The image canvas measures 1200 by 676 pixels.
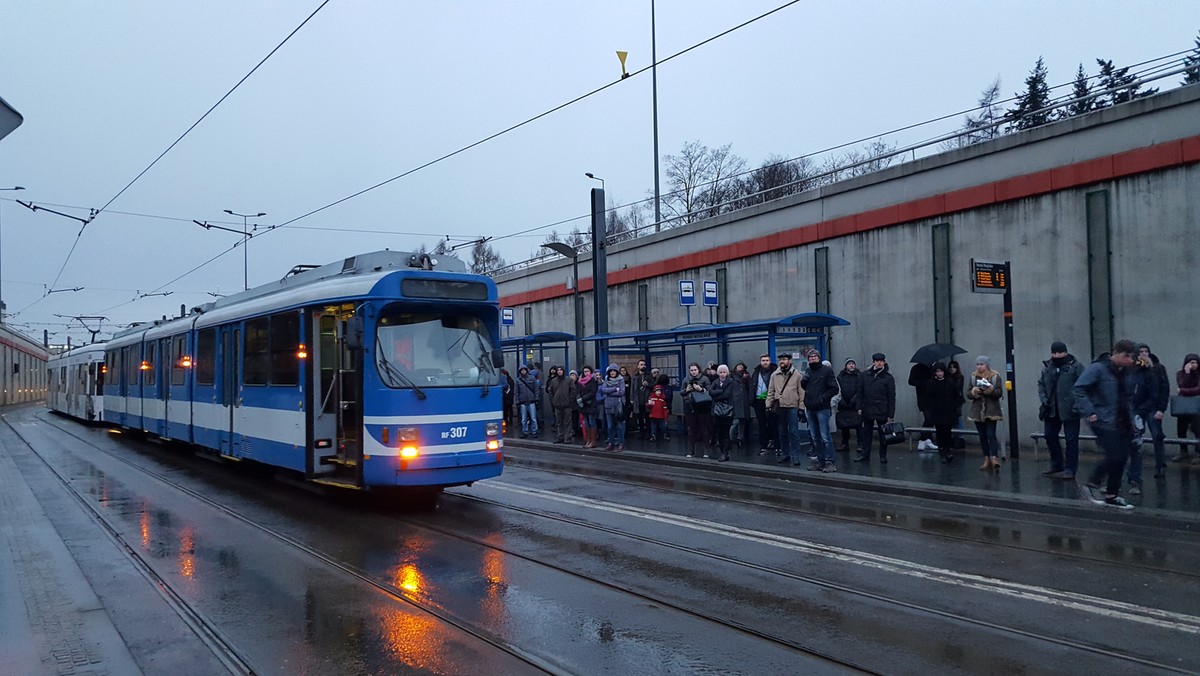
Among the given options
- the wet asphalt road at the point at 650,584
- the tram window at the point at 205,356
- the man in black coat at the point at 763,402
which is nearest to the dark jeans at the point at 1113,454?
the wet asphalt road at the point at 650,584

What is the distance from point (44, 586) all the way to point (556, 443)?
13322mm

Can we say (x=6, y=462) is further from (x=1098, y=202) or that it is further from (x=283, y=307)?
(x=1098, y=202)

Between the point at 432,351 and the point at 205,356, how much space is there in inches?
288

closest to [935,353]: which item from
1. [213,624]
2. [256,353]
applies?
[256,353]

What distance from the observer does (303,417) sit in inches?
452

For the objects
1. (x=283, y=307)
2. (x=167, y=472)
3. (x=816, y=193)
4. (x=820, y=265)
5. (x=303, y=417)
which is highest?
(x=816, y=193)

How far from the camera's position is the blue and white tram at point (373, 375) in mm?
10312

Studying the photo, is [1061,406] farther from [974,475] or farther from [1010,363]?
[1010,363]

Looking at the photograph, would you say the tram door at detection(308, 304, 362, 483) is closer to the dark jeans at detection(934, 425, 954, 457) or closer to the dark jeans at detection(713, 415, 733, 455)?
the dark jeans at detection(713, 415, 733, 455)

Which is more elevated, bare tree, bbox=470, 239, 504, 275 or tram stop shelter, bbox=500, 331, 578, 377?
bare tree, bbox=470, 239, 504, 275

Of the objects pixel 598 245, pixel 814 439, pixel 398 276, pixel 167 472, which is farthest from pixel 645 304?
pixel 398 276

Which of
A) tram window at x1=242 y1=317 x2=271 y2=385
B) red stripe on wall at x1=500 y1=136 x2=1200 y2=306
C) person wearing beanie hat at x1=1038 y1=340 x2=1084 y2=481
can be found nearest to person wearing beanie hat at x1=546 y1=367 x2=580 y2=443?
red stripe on wall at x1=500 y1=136 x2=1200 y2=306

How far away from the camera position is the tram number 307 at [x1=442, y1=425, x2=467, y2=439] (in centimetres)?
1048

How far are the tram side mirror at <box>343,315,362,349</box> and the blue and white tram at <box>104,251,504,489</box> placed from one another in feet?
0.05
